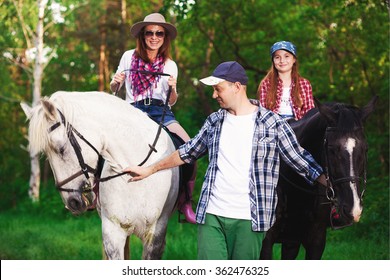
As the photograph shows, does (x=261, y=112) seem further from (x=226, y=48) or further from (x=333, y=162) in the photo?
(x=226, y=48)

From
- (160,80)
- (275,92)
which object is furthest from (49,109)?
(275,92)

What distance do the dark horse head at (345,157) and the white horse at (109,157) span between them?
1.57 m

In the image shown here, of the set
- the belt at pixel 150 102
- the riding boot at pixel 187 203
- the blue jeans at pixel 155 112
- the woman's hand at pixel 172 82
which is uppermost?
the woman's hand at pixel 172 82

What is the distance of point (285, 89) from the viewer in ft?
23.5

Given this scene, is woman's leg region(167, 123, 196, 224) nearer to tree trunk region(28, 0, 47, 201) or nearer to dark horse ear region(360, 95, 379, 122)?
dark horse ear region(360, 95, 379, 122)

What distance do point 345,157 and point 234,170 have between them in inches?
40.1

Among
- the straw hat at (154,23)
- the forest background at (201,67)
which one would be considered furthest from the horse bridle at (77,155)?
the straw hat at (154,23)

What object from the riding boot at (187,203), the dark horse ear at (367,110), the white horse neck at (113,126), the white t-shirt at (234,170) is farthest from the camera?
the riding boot at (187,203)

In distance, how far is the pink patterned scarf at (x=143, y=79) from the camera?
690cm

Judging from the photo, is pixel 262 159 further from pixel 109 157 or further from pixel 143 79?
pixel 143 79

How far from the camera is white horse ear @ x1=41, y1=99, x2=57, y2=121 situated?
5.58 m

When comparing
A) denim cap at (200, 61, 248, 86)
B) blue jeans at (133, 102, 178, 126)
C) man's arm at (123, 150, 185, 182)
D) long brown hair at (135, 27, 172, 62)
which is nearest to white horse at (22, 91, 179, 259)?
man's arm at (123, 150, 185, 182)

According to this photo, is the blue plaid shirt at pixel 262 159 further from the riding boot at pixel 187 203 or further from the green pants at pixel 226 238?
the riding boot at pixel 187 203

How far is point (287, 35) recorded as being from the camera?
2283cm
